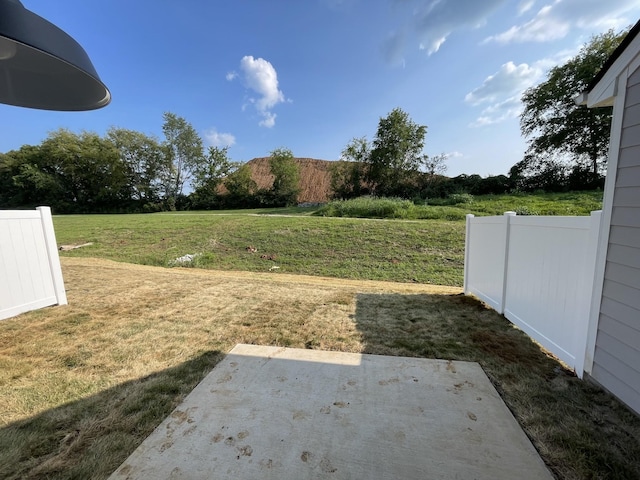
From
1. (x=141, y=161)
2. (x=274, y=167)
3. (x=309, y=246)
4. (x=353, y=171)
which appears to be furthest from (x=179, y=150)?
(x=309, y=246)

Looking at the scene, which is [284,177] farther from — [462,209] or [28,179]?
[28,179]

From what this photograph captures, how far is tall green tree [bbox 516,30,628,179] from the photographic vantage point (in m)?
16.8

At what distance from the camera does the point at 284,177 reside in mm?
25359

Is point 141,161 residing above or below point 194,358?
above

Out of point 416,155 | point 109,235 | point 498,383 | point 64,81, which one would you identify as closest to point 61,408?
point 64,81

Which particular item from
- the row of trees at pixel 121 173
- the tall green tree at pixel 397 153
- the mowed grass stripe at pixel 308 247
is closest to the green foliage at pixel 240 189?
the row of trees at pixel 121 173

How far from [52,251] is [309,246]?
5979 mm

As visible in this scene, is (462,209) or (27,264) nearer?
(27,264)

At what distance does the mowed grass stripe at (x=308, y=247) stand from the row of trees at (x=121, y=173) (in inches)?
634

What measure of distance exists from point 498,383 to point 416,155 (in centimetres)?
2108

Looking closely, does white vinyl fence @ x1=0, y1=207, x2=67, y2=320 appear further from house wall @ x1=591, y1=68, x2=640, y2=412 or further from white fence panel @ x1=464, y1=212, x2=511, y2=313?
white fence panel @ x1=464, y1=212, x2=511, y2=313

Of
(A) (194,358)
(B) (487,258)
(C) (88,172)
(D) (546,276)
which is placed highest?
(C) (88,172)

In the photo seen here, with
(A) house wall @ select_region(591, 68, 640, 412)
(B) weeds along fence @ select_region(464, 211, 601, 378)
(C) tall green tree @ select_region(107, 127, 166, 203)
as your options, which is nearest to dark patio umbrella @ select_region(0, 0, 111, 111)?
(A) house wall @ select_region(591, 68, 640, 412)

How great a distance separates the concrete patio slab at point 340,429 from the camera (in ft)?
4.15
